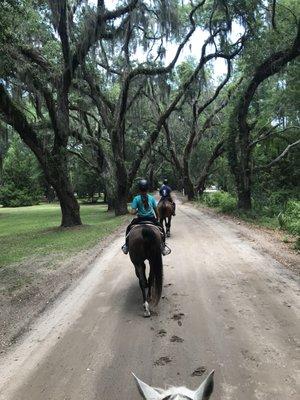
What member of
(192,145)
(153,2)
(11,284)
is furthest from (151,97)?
(11,284)

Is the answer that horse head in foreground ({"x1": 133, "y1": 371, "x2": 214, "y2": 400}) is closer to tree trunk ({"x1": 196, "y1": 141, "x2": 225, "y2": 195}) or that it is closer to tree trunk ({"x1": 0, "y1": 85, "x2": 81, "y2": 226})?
tree trunk ({"x1": 0, "y1": 85, "x2": 81, "y2": 226})

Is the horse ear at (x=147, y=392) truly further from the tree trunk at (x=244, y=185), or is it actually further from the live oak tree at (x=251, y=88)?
the tree trunk at (x=244, y=185)

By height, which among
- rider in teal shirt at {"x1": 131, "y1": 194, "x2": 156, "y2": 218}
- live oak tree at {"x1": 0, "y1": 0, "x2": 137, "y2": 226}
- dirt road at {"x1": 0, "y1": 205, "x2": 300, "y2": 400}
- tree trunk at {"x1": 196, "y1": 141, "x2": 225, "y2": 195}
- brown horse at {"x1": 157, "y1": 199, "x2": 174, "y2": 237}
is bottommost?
dirt road at {"x1": 0, "y1": 205, "x2": 300, "y2": 400}

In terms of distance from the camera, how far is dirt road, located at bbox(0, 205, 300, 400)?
4578mm

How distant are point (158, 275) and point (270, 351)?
92.4 inches

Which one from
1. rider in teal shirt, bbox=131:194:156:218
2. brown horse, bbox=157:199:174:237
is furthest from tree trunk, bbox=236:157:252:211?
rider in teal shirt, bbox=131:194:156:218

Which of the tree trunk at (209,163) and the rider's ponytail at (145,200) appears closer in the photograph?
the rider's ponytail at (145,200)

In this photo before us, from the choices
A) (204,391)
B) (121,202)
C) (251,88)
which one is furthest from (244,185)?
(204,391)

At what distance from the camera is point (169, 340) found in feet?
18.6

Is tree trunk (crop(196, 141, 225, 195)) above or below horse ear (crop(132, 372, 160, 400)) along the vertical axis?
above

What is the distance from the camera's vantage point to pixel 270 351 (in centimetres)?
523

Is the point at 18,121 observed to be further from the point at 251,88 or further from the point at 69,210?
the point at 251,88

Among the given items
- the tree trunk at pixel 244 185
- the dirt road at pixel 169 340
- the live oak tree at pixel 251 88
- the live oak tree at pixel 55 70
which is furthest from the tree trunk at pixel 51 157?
the dirt road at pixel 169 340

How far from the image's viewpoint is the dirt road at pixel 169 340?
458 centimetres
